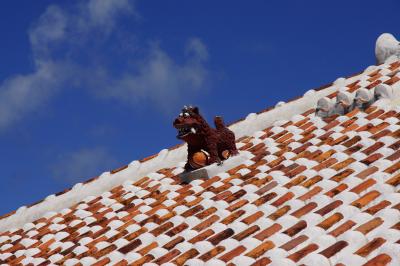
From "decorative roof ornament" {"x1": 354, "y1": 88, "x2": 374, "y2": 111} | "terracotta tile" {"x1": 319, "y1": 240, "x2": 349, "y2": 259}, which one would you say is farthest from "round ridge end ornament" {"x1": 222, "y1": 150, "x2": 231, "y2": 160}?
"terracotta tile" {"x1": 319, "y1": 240, "x2": 349, "y2": 259}

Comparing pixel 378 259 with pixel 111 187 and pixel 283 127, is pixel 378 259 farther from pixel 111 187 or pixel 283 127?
pixel 111 187

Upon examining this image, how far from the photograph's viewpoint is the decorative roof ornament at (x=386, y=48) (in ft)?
35.2

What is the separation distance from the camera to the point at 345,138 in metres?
8.16

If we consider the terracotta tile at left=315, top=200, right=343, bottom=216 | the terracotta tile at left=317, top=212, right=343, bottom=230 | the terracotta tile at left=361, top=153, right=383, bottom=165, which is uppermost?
the terracotta tile at left=361, top=153, right=383, bottom=165

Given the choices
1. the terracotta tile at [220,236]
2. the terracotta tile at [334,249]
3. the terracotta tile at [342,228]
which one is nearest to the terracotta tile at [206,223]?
the terracotta tile at [220,236]

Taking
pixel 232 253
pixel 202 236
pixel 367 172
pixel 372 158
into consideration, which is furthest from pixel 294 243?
pixel 372 158

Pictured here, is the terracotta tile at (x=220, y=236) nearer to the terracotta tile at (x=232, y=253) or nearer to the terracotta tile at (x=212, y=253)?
the terracotta tile at (x=212, y=253)

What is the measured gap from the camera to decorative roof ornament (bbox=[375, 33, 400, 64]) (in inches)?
Result: 422

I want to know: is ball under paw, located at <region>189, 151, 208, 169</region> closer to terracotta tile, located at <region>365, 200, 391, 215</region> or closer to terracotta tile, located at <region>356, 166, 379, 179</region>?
terracotta tile, located at <region>356, 166, 379, 179</region>

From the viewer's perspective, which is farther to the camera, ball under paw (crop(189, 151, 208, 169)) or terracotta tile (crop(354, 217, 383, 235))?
ball under paw (crop(189, 151, 208, 169))

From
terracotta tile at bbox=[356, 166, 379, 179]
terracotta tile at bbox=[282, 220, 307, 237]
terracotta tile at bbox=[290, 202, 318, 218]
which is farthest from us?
terracotta tile at bbox=[356, 166, 379, 179]

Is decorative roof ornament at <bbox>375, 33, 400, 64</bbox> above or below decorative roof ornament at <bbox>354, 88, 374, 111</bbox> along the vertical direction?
above

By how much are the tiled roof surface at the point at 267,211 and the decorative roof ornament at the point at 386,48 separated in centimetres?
59

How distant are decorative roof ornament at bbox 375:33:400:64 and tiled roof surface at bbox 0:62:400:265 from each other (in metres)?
0.59
